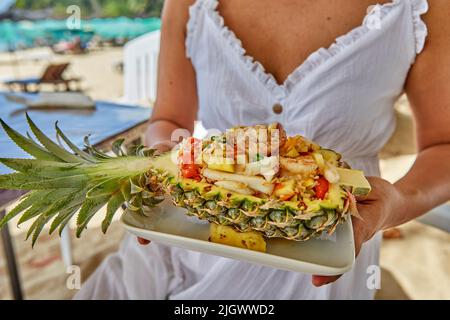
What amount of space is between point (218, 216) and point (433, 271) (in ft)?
7.44

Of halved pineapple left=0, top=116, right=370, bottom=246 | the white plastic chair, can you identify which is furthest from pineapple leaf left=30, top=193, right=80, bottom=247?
the white plastic chair

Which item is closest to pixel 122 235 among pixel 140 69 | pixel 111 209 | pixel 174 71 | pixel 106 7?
pixel 140 69

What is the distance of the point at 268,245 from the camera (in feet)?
2.93

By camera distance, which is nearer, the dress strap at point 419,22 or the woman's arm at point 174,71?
the dress strap at point 419,22

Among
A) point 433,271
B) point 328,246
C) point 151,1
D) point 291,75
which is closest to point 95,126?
point 291,75

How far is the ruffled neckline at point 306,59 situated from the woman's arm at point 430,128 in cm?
Answer: 8

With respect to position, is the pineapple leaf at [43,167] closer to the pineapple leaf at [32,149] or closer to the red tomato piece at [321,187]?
the pineapple leaf at [32,149]

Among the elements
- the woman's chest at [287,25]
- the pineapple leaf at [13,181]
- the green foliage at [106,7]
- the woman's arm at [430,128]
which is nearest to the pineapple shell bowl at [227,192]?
the pineapple leaf at [13,181]

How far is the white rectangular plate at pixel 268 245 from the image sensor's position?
31.4 inches

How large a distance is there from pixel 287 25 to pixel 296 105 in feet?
0.93

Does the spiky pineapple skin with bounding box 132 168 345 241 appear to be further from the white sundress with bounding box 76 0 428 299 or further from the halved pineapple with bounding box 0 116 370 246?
the white sundress with bounding box 76 0 428 299

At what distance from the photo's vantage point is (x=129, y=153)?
1062mm

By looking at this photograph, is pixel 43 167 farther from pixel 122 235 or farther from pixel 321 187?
pixel 122 235

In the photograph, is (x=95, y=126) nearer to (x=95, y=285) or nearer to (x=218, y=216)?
(x=95, y=285)
